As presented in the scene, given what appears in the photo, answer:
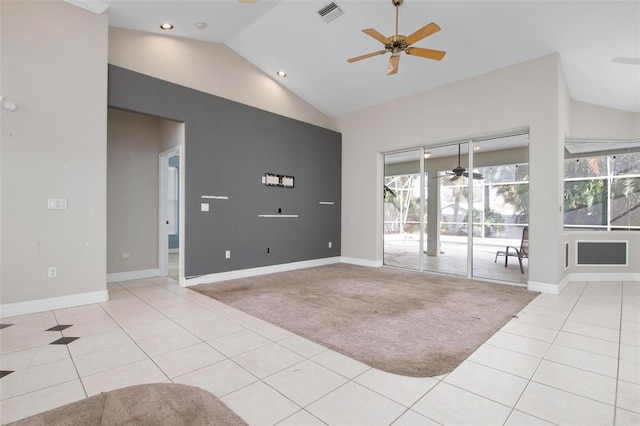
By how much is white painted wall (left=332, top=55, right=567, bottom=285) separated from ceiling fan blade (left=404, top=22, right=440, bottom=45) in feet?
7.91

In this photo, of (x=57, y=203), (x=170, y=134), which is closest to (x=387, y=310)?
(x=57, y=203)

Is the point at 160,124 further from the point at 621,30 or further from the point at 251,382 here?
the point at 621,30

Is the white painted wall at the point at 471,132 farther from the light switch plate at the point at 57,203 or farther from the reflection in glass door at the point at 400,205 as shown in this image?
the light switch plate at the point at 57,203

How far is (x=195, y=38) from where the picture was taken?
524 centimetres

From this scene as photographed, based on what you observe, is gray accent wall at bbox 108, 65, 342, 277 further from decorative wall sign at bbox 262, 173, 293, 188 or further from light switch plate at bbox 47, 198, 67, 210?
light switch plate at bbox 47, 198, 67, 210

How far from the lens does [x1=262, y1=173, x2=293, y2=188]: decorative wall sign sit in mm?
6040

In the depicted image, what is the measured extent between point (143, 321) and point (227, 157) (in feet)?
9.95

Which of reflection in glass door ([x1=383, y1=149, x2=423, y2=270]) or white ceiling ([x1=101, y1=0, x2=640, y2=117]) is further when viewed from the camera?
reflection in glass door ([x1=383, y1=149, x2=423, y2=270])

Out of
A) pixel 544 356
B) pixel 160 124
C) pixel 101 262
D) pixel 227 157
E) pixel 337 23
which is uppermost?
pixel 337 23

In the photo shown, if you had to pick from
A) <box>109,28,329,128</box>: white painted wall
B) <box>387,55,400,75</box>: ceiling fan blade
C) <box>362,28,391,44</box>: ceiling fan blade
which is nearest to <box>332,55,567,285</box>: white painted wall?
<box>109,28,329,128</box>: white painted wall

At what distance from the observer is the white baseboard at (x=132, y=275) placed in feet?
17.3

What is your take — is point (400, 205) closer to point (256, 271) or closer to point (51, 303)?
point (256, 271)

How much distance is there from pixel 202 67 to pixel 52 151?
2693 millimetres

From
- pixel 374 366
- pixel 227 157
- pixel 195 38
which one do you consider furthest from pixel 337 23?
pixel 374 366
